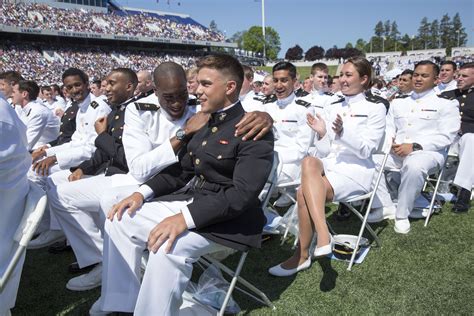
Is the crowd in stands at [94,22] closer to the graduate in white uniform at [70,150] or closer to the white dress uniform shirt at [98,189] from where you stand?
the graduate in white uniform at [70,150]

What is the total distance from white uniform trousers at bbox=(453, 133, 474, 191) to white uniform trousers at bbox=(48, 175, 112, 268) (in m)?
4.53

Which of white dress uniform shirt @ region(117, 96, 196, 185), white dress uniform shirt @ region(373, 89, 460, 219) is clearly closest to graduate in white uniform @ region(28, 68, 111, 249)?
white dress uniform shirt @ region(117, 96, 196, 185)

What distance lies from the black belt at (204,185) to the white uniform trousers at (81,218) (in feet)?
3.93

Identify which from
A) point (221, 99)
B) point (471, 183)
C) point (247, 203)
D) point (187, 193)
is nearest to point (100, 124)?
point (187, 193)

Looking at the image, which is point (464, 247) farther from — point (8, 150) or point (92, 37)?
point (92, 37)

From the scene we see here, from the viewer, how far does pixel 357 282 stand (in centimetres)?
361

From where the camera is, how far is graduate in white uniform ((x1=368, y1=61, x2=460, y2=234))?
480 centimetres

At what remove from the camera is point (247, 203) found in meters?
2.69

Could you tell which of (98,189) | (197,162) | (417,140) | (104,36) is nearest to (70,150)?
(98,189)

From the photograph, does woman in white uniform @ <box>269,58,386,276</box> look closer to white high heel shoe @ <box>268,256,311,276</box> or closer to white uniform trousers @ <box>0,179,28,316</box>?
white high heel shoe @ <box>268,256,311,276</box>

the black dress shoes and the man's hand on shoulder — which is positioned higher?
the man's hand on shoulder

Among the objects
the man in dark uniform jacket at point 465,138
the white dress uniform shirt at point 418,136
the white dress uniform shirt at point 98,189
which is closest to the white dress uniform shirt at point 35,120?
the white dress uniform shirt at point 98,189

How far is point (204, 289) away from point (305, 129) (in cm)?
276

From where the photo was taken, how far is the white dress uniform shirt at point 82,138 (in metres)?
4.67
